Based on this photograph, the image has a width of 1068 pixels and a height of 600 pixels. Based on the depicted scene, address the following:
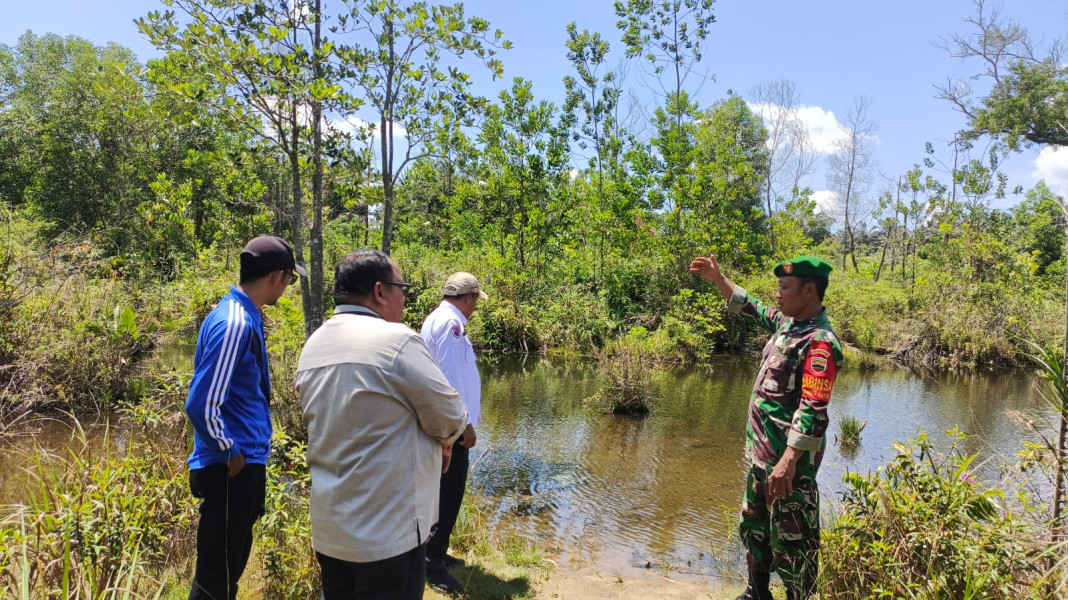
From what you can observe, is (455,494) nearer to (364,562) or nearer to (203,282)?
(364,562)

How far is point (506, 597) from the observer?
3326 millimetres

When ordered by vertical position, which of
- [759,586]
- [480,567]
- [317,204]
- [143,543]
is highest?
[317,204]

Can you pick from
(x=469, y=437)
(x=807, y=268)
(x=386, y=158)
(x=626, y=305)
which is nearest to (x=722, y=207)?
(x=626, y=305)

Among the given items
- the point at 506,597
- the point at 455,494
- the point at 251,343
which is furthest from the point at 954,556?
the point at 251,343

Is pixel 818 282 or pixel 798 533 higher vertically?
pixel 818 282

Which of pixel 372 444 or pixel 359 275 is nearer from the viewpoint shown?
pixel 372 444

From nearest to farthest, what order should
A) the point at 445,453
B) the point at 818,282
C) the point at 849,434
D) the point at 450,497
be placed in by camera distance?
the point at 445,453
the point at 818,282
the point at 450,497
the point at 849,434

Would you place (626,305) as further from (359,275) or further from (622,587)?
(359,275)

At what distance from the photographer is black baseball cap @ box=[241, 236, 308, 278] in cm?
249

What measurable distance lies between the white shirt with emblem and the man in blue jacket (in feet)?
3.40

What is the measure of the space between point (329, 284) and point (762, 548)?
45.9 ft

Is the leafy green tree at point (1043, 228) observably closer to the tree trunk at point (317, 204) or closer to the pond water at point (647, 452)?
the pond water at point (647, 452)

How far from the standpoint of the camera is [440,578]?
333 centimetres

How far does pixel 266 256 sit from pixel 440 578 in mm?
2015
